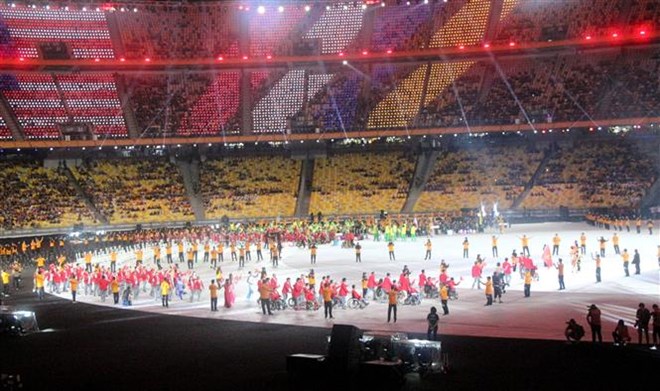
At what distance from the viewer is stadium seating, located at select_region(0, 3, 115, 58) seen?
4750 cm

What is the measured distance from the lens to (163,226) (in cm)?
4759

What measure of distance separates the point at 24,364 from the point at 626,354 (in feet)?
A: 48.1

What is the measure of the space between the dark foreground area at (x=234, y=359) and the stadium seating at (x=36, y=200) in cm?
2623

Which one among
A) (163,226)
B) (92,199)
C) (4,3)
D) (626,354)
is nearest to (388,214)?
(163,226)

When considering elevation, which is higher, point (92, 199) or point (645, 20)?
point (645, 20)

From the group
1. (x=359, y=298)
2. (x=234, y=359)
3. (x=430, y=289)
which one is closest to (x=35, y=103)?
(x=359, y=298)

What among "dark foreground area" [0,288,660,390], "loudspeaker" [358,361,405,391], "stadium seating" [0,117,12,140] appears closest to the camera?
"loudspeaker" [358,361,405,391]

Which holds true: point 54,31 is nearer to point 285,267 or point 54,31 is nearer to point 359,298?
point 285,267

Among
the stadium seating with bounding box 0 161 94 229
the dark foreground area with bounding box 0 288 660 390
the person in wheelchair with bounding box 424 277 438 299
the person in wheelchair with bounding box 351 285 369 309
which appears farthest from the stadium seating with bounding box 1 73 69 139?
the person in wheelchair with bounding box 424 277 438 299

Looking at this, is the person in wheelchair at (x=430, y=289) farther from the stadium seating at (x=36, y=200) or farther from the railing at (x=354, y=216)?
the stadium seating at (x=36, y=200)

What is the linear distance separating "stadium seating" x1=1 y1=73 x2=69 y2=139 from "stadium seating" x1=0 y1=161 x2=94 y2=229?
3156 mm

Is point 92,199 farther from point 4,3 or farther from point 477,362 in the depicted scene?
point 477,362

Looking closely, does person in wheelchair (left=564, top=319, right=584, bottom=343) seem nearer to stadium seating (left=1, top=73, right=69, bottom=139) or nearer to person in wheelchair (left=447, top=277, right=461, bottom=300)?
person in wheelchair (left=447, top=277, right=461, bottom=300)

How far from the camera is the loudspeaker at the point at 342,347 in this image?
14.7m
